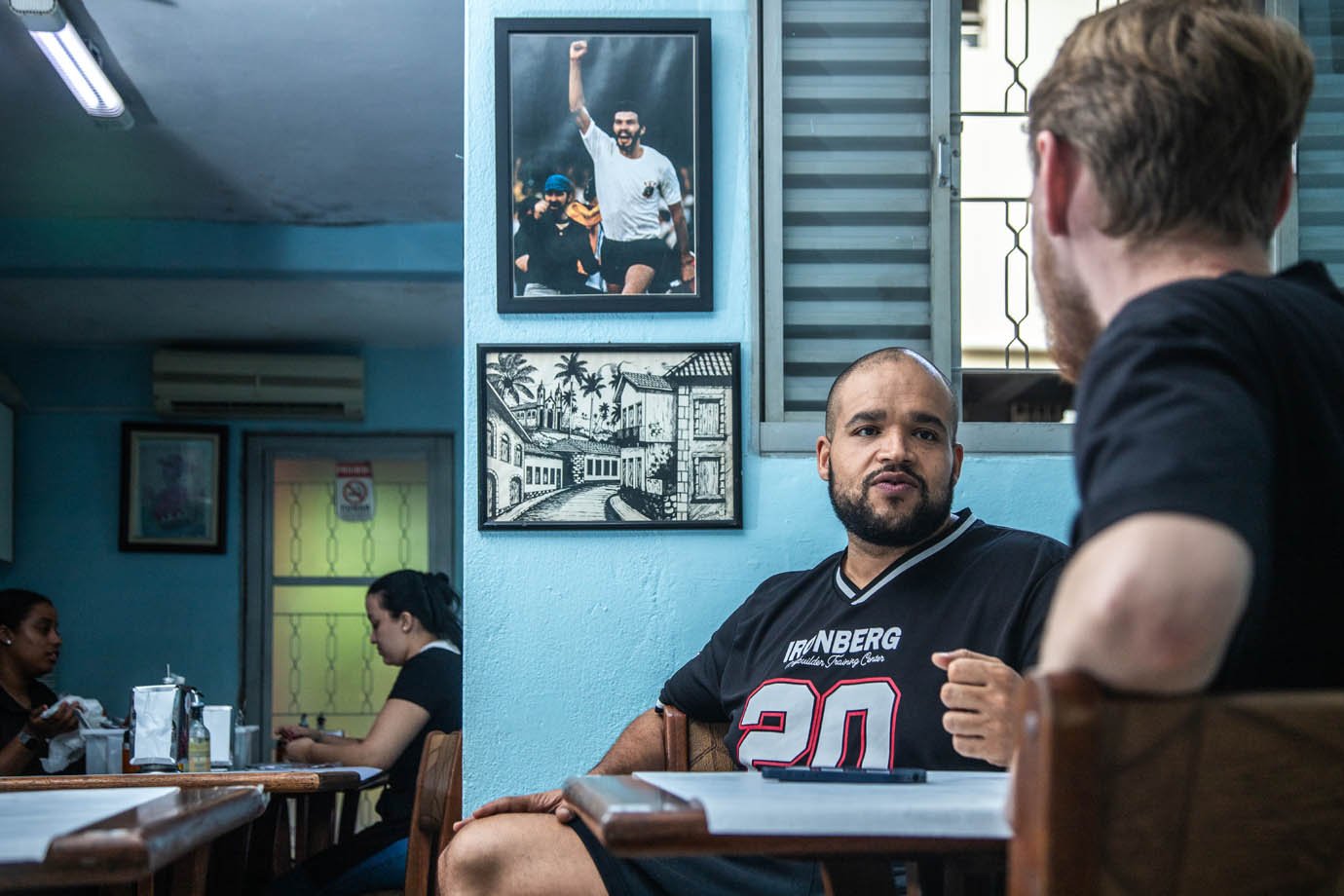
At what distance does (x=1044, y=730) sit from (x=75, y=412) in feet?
22.9

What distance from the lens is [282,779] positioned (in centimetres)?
290

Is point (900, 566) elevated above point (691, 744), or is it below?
above

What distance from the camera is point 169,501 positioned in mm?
6883

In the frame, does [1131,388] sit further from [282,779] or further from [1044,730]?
[282,779]

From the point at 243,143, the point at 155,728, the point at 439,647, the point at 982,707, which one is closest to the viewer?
the point at 982,707

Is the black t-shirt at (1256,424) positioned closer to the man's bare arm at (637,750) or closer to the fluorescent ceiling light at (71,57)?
the man's bare arm at (637,750)

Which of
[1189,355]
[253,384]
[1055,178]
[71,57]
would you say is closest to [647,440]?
[1055,178]

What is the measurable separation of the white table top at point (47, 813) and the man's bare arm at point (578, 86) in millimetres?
1601

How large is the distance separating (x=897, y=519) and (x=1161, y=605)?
155 cm

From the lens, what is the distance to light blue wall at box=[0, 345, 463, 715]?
6.79m

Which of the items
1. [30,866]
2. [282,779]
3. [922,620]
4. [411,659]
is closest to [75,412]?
[411,659]

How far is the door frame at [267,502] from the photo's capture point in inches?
271

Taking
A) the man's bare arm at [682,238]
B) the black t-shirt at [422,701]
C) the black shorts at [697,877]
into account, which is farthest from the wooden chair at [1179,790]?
the black t-shirt at [422,701]

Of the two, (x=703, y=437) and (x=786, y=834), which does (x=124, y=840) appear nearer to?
(x=786, y=834)
